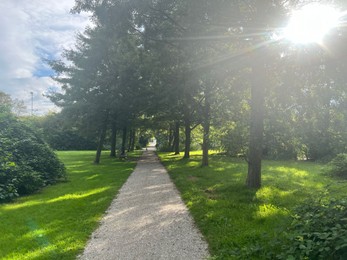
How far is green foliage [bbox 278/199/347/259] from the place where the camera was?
3.23 m

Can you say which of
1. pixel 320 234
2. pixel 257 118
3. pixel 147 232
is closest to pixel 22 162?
pixel 147 232

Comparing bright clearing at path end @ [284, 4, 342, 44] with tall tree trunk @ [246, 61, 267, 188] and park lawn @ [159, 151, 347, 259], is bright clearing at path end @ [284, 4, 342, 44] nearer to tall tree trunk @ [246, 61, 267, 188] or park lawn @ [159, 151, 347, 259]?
tall tree trunk @ [246, 61, 267, 188]

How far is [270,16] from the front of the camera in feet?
26.1

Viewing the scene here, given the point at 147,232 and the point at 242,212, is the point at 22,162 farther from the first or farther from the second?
the point at 242,212

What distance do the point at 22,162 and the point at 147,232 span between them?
7071 millimetres

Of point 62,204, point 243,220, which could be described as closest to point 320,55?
point 243,220

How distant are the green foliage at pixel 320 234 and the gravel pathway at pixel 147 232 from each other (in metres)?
1.42

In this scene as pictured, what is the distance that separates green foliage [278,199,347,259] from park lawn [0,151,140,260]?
10.7 feet

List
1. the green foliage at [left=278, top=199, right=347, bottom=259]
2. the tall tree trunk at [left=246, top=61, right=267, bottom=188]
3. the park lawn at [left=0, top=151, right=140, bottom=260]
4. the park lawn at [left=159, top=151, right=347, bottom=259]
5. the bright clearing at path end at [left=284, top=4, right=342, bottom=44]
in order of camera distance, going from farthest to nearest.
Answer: the tall tree trunk at [left=246, top=61, right=267, bottom=188] < the bright clearing at path end at [left=284, top=4, right=342, bottom=44] < the park lawn at [left=0, top=151, right=140, bottom=260] < the park lawn at [left=159, top=151, right=347, bottom=259] < the green foliage at [left=278, top=199, right=347, bottom=259]

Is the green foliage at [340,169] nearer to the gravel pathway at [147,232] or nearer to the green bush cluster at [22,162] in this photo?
the gravel pathway at [147,232]

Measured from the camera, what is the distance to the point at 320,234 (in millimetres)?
3359

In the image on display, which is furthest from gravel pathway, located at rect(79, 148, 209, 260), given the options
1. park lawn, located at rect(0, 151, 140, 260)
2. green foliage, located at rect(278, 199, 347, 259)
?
green foliage, located at rect(278, 199, 347, 259)

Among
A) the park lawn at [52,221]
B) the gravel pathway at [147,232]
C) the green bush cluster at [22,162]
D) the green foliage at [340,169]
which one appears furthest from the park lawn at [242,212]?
the green bush cluster at [22,162]

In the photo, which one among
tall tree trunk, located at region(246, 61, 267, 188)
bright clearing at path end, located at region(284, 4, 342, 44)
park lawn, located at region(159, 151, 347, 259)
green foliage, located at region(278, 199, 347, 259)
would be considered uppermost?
bright clearing at path end, located at region(284, 4, 342, 44)
